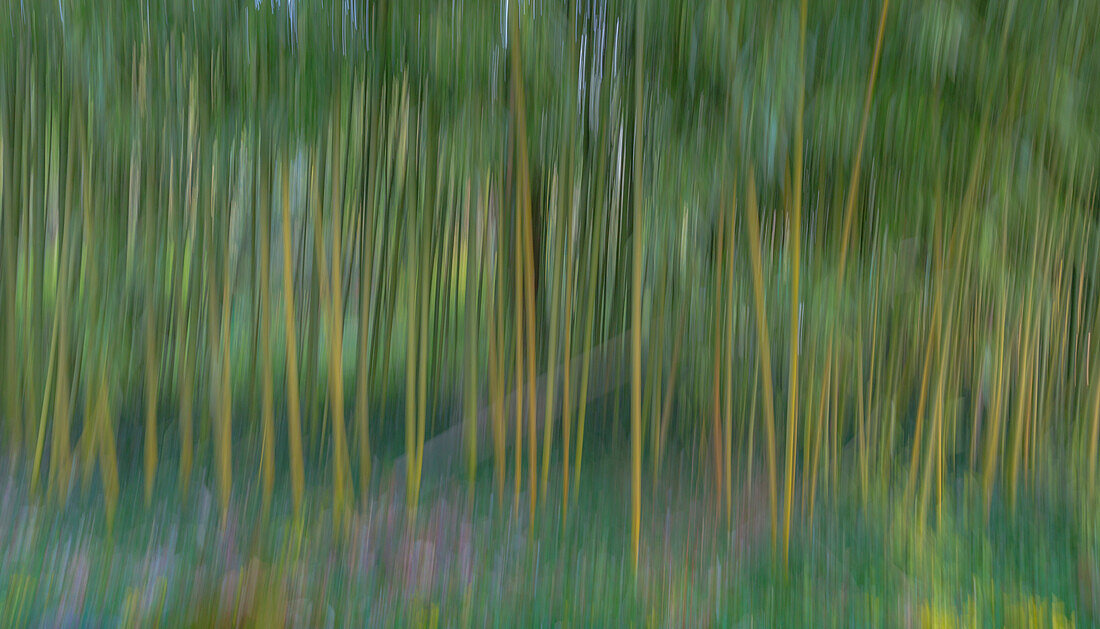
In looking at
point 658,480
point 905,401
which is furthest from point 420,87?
point 905,401

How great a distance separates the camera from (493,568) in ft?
5.13

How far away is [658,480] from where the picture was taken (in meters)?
1.83

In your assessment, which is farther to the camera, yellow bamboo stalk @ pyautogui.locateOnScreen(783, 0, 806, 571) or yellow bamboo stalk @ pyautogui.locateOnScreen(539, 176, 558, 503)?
yellow bamboo stalk @ pyautogui.locateOnScreen(539, 176, 558, 503)

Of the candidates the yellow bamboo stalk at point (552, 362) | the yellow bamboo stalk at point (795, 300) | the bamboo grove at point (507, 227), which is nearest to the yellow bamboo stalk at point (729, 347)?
the bamboo grove at point (507, 227)

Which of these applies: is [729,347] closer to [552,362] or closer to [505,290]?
[552,362]

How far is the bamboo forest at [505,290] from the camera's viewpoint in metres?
1.50

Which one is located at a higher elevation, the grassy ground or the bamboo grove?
the bamboo grove

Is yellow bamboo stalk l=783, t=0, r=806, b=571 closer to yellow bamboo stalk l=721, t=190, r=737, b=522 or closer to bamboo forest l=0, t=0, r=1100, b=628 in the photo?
bamboo forest l=0, t=0, r=1100, b=628

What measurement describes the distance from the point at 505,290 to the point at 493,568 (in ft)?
2.27

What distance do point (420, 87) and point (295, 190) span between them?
40 centimetres

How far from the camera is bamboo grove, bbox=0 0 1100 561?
1.52 metres

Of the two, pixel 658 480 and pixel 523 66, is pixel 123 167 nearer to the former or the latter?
pixel 523 66

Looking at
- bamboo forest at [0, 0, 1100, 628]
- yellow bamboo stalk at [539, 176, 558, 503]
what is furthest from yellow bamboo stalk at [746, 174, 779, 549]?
yellow bamboo stalk at [539, 176, 558, 503]

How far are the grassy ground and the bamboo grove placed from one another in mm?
67
